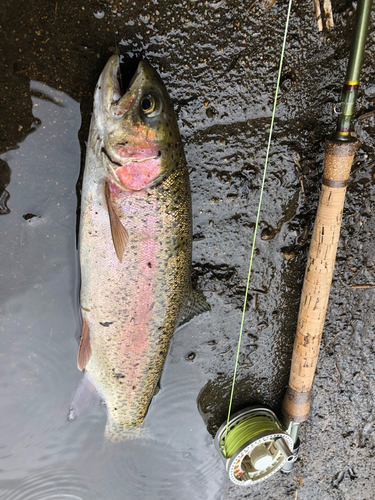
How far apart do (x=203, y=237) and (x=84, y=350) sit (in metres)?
0.99

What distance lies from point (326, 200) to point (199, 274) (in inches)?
34.8

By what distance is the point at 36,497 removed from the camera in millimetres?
2236

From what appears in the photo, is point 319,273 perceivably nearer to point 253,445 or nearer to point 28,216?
point 253,445

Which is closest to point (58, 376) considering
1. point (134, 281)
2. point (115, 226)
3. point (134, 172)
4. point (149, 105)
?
point (134, 281)

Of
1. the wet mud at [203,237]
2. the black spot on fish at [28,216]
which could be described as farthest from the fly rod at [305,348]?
the black spot on fish at [28,216]

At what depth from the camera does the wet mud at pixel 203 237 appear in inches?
66.2

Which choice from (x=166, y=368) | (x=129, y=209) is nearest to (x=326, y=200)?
(x=129, y=209)

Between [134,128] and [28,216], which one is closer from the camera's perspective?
[134,128]

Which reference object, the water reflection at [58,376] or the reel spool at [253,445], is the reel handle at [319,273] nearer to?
the reel spool at [253,445]

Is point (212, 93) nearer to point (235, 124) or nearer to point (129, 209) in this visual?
point (235, 124)

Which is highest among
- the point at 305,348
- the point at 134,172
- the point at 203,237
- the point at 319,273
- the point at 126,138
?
the point at 126,138

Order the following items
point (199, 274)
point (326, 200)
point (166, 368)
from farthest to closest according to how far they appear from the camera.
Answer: point (166, 368) < point (199, 274) < point (326, 200)

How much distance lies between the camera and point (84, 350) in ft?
5.90

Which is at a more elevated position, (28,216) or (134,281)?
(28,216)
